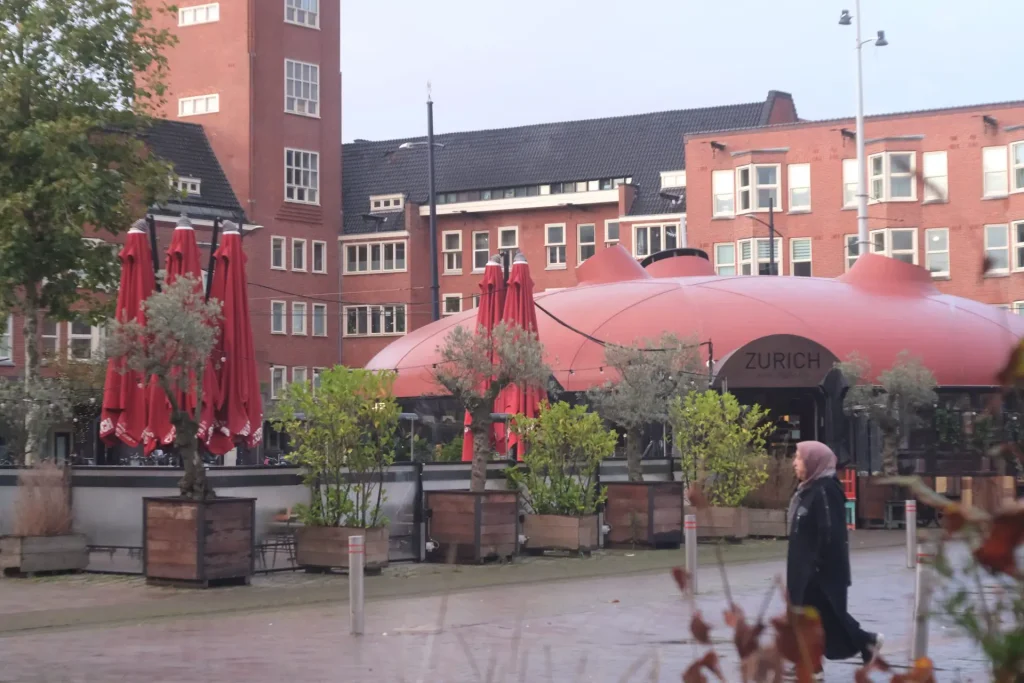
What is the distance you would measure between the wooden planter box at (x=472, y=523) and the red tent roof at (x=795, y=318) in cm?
2161

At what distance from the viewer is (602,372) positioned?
136ft

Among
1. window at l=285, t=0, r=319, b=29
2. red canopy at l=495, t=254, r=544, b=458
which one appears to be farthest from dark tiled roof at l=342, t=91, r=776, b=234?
red canopy at l=495, t=254, r=544, b=458

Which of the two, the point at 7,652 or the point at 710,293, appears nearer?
the point at 7,652

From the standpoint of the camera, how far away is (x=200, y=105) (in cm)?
6412

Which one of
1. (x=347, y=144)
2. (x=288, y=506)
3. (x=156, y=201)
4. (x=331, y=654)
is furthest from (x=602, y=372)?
(x=347, y=144)

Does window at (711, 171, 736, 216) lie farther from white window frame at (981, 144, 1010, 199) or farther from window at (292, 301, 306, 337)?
window at (292, 301, 306, 337)

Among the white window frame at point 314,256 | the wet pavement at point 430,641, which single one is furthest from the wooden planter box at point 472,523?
the white window frame at point 314,256

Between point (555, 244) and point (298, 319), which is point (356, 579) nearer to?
point (298, 319)

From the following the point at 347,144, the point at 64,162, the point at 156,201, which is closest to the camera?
the point at 64,162

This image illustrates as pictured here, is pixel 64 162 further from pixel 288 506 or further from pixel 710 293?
pixel 710 293

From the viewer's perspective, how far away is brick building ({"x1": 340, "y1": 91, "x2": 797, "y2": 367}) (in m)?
69.2

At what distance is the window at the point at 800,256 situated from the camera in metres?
60.2

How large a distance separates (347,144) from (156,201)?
55.6 meters

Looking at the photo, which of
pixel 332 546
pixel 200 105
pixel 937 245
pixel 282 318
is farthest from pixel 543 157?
pixel 332 546
